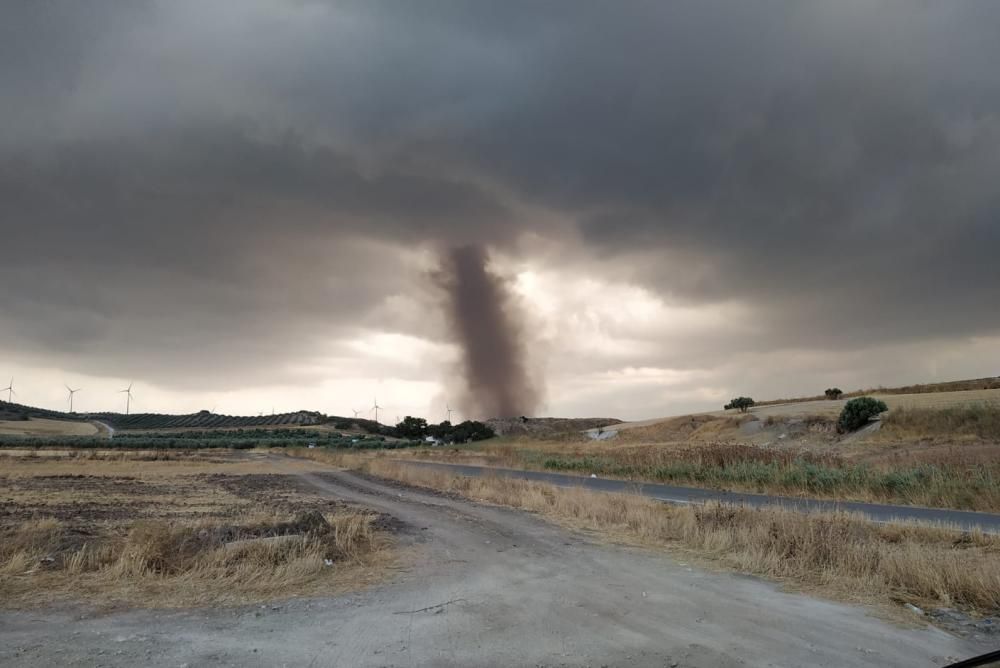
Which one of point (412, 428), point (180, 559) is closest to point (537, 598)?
point (180, 559)

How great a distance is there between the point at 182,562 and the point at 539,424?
475 feet

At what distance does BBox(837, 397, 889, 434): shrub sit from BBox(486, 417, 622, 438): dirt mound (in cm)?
7942

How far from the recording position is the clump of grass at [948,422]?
138 ft

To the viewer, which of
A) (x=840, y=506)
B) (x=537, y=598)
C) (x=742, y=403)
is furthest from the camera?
(x=742, y=403)

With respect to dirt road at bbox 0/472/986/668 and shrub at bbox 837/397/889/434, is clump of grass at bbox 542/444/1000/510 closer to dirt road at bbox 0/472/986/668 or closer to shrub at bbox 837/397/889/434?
dirt road at bbox 0/472/986/668

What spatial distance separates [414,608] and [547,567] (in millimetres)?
3416

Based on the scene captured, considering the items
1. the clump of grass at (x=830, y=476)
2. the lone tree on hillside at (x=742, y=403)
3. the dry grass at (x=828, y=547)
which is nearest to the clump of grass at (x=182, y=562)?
the dry grass at (x=828, y=547)

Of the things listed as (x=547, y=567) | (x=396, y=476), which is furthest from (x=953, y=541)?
(x=396, y=476)

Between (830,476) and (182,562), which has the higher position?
(182,562)

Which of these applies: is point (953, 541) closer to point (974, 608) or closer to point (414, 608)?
point (974, 608)

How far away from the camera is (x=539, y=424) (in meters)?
153

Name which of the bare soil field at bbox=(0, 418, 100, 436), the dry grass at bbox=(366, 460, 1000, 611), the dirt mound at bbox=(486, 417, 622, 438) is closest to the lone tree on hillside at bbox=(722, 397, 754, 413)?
the dirt mound at bbox=(486, 417, 622, 438)

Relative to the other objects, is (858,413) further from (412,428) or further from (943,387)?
(412,428)

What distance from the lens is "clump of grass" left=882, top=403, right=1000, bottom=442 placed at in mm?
42031
